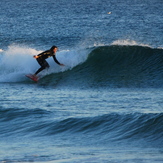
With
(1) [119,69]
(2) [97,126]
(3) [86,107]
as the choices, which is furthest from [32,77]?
(2) [97,126]

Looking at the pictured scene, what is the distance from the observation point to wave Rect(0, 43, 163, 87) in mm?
19312

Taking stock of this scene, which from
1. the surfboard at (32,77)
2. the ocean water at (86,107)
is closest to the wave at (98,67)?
the ocean water at (86,107)

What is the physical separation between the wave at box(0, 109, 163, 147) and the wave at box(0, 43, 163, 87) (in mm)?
6135

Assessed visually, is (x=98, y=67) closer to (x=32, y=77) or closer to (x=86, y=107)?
(x=32, y=77)

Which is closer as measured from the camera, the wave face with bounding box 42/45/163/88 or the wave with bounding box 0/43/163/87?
the wave face with bounding box 42/45/163/88

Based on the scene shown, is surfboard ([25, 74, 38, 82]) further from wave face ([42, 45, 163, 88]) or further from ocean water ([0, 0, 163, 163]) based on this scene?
wave face ([42, 45, 163, 88])

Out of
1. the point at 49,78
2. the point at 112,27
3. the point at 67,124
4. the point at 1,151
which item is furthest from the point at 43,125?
the point at 112,27

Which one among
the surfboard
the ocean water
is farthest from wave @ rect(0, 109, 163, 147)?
the surfboard

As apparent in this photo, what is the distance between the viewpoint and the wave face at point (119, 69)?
19.1 meters

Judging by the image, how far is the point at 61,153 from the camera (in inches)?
377

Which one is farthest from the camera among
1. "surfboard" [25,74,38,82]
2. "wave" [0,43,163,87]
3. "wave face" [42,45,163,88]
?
"wave" [0,43,163,87]

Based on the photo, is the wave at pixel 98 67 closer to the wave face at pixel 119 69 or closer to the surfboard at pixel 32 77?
the wave face at pixel 119 69

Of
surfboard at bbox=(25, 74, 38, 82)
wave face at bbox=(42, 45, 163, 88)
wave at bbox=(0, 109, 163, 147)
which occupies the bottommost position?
wave at bbox=(0, 109, 163, 147)

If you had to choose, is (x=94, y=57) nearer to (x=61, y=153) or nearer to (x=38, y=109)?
(x=38, y=109)
